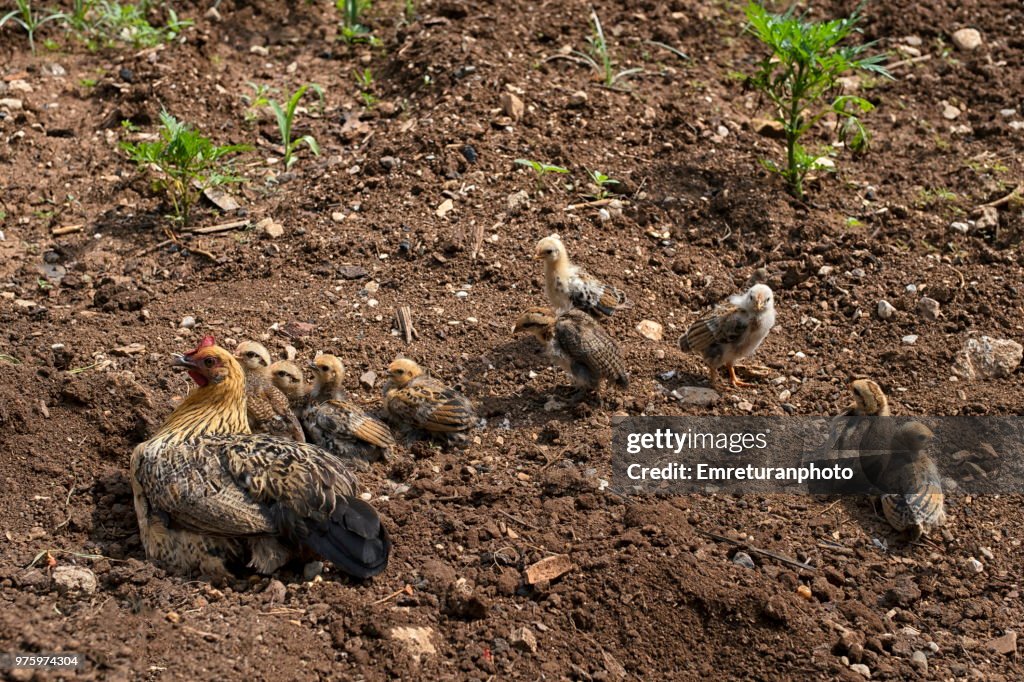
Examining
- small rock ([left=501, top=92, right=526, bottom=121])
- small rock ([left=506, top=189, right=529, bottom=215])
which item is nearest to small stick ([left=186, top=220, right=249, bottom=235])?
small rock ([left=506, top=189, right=529, bottom=215])

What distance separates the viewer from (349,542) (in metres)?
5.63

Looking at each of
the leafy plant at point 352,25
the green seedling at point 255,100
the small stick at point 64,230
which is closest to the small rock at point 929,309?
the green seedling at point 255,100

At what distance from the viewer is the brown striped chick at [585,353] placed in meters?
6.93

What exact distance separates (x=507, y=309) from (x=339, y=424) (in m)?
1.97

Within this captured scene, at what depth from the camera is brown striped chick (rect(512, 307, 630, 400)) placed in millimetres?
6934

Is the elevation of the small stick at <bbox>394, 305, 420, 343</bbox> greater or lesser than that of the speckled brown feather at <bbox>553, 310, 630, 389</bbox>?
lesser

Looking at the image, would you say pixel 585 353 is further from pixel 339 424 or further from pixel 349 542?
pixel 349 542

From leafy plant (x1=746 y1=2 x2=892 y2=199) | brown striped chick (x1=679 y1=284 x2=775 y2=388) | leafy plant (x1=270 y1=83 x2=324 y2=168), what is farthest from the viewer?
leafy plant (x1=270 y1=83 x2=324 y2=168)

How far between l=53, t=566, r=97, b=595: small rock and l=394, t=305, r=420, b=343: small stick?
112 inches

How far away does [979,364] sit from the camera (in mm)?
7461

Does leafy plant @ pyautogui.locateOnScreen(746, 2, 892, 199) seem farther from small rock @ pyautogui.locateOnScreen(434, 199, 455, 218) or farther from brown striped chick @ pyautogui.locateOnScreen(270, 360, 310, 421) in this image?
brown striped chick @ pyautogui.locateOnScreen(270, 360, 310, 421)

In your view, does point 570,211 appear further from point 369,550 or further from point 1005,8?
point 1005,8

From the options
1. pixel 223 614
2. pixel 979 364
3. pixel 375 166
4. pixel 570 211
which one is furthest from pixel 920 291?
pixel 223 614

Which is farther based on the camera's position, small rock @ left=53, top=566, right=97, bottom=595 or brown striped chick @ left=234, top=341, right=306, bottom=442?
brown striped chick @ left=234, top=341, right=306, bottom=442
